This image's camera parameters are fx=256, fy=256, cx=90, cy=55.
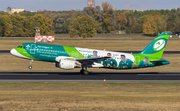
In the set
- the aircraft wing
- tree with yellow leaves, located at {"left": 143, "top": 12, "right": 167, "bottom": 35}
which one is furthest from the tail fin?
tree with yellow leaves, located at {"left": 143, "top": 12, "right": 167, "bottom": 35}

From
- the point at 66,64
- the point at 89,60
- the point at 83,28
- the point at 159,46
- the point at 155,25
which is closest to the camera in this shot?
the point at 66,64

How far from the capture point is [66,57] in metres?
36.7

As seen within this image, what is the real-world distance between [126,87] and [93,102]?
24.8ft

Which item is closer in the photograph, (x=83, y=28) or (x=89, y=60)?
(x=89, y=60)

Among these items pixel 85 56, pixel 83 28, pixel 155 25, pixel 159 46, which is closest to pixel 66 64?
pixel 85 56

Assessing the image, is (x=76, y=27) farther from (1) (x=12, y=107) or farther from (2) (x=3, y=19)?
(1) (x=12, y=107)

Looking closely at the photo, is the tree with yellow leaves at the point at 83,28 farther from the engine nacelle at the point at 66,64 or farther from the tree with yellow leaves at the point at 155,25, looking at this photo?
the engine nacelle at the point at 66,64

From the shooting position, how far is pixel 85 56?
37.3 m

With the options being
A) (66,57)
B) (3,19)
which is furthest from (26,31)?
(66,57)

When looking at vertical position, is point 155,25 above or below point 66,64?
above

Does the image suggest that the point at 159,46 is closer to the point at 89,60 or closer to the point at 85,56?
the point at 89,60

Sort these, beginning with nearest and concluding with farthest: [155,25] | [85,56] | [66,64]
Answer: [66,64] < [85,56] < [155,25]

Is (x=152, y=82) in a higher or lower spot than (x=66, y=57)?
lower

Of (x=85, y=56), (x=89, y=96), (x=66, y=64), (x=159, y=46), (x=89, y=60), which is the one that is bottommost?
(x=89, y=96)
